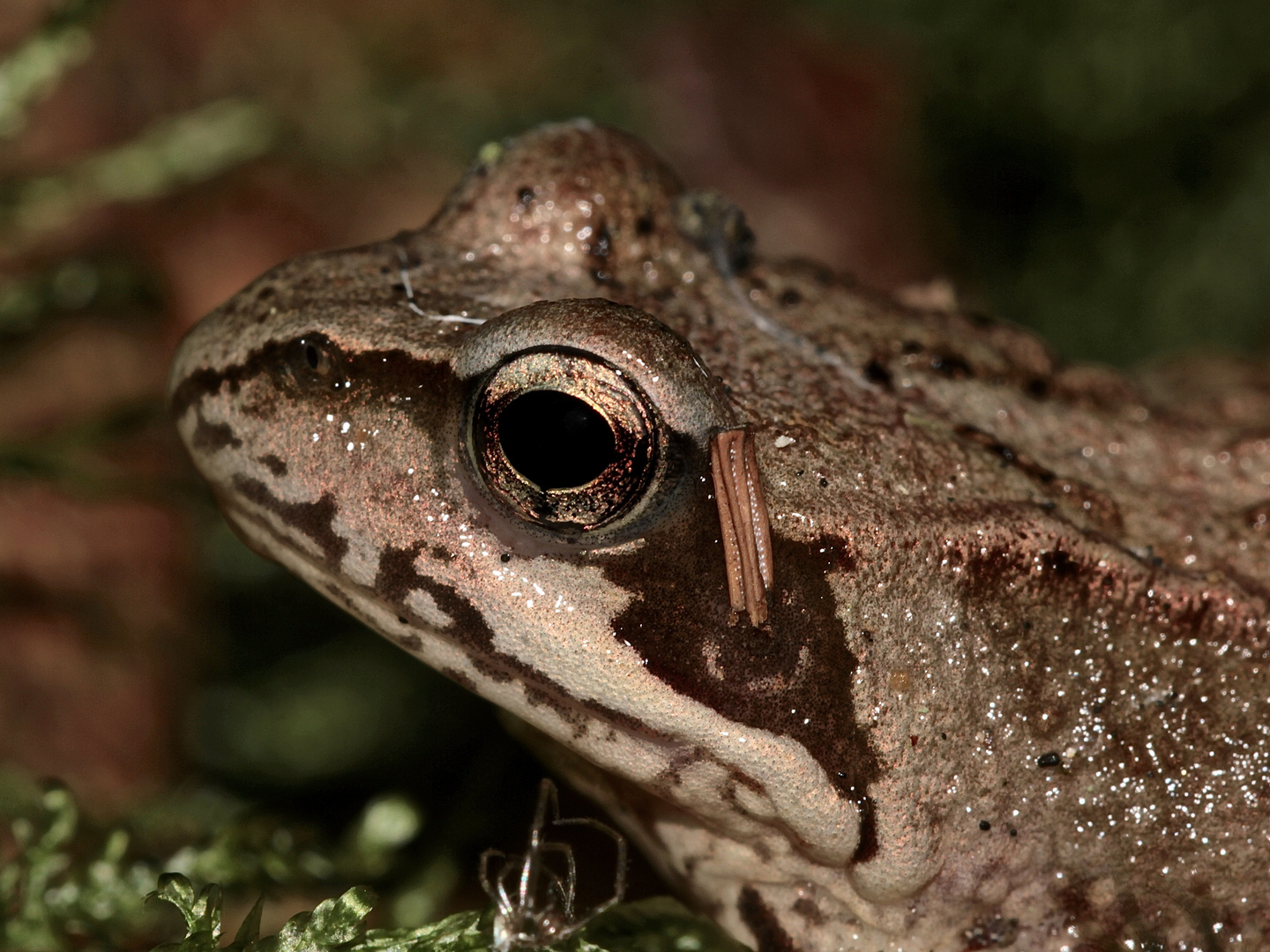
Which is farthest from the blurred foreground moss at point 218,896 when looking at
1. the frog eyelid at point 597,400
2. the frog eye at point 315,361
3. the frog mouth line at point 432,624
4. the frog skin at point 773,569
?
the frog eye at point 315,361

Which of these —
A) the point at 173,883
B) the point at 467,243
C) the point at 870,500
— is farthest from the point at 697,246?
the point at 173,883

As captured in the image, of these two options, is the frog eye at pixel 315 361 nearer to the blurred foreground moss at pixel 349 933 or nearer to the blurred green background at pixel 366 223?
the blurred foreground moss at pixel 349 933

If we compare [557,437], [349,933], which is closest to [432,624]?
[557,437]

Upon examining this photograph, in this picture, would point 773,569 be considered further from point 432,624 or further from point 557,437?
point 432,624

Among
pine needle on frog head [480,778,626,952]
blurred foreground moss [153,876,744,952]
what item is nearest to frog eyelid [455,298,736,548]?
pine needle on frog head [480,778,626,952]

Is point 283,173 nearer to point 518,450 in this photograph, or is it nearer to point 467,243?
point 467,243

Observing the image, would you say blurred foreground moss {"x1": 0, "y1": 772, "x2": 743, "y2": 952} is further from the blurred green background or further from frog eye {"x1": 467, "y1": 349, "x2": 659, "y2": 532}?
frog eye {"x1": 467, "y1": 349, "x2": 659, "y2": 532}
